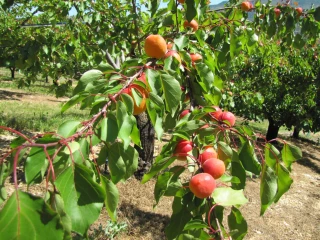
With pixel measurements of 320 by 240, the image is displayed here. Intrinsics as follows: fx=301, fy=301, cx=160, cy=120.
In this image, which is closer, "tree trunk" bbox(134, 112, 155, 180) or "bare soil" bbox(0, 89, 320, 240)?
Result: "bare soil" bbox(0, 89, 320, 240)

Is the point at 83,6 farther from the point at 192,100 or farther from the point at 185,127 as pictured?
the point at 185,127

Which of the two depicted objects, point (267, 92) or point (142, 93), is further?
point (267, 92)

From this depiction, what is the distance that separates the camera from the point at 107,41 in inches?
112

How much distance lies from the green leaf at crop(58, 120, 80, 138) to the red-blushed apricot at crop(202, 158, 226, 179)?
38cm

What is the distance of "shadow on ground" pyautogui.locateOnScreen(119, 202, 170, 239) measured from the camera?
3.10 metres

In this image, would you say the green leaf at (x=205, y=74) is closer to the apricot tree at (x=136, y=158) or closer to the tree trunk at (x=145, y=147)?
the apricot tree at (x=136, y=158)

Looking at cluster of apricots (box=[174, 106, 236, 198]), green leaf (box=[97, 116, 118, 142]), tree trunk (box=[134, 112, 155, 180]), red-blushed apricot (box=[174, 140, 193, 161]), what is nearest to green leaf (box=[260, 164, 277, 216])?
cluster of apricots (box=[174, 106, 236, 198])

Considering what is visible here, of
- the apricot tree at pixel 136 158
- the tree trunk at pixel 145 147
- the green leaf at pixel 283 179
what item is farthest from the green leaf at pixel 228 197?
the tree trunk at pixel 145 147

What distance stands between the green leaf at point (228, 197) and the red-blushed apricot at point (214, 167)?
0.06 metres

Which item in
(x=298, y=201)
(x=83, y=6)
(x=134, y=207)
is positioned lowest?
(x=298, y=201)

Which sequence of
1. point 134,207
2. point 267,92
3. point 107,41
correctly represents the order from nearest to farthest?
point 107,41, point 134,207, point 267,92

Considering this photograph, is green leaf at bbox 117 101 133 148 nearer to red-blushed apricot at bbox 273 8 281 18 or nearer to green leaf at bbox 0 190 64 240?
green leaf at bbox 0 190 64 240

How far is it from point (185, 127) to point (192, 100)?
1.17 feet

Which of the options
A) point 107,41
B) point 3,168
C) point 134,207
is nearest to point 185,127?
point 3,168
